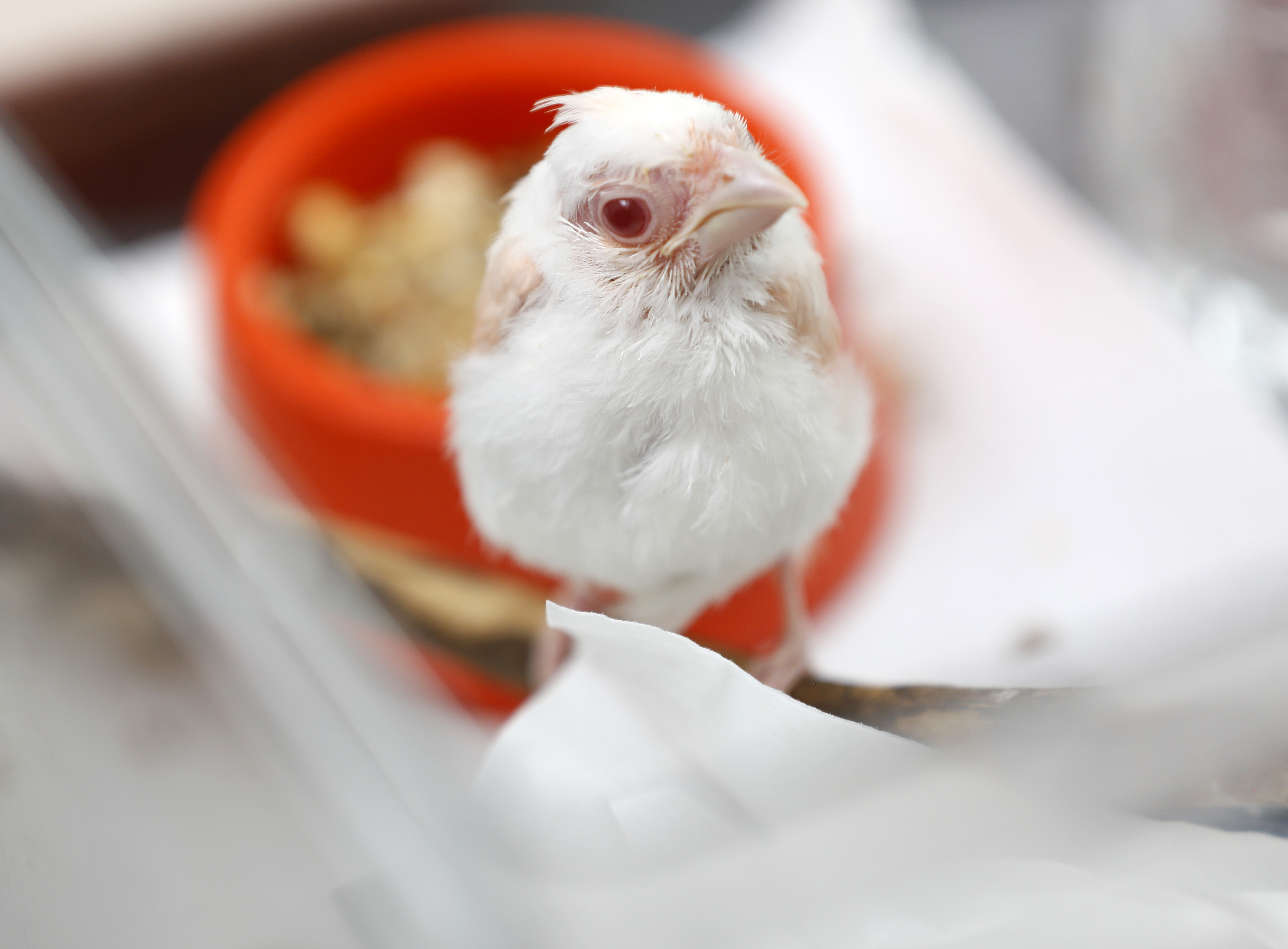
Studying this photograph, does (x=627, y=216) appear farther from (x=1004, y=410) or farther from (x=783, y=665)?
(x=1004, y=410)

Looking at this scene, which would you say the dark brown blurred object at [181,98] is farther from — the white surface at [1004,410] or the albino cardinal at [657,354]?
the albino cardinal at [657,354]

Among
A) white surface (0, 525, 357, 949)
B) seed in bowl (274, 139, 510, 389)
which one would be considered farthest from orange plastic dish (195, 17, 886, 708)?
white surface (0, 525, 357, 949)

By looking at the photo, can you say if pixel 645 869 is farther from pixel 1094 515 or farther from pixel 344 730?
pixel 1094 515

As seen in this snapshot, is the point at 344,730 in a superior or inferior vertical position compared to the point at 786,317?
inferior

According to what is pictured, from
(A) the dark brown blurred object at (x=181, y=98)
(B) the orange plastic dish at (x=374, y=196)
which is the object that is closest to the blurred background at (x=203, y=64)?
(A) the dark brown blurred object at (x=181, y=98)

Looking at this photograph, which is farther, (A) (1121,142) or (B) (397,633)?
(A) (1121,142)

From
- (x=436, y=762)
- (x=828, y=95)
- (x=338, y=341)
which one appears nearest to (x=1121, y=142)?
(x=828, y=95)

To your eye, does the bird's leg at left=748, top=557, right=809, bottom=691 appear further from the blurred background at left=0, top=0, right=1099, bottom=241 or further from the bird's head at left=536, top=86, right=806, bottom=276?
the blurred background at left=0, top=0, right=1099, bottom=241

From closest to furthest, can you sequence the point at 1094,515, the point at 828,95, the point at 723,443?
the point at 723,443, the point at 1094,515, the point at 828,95
